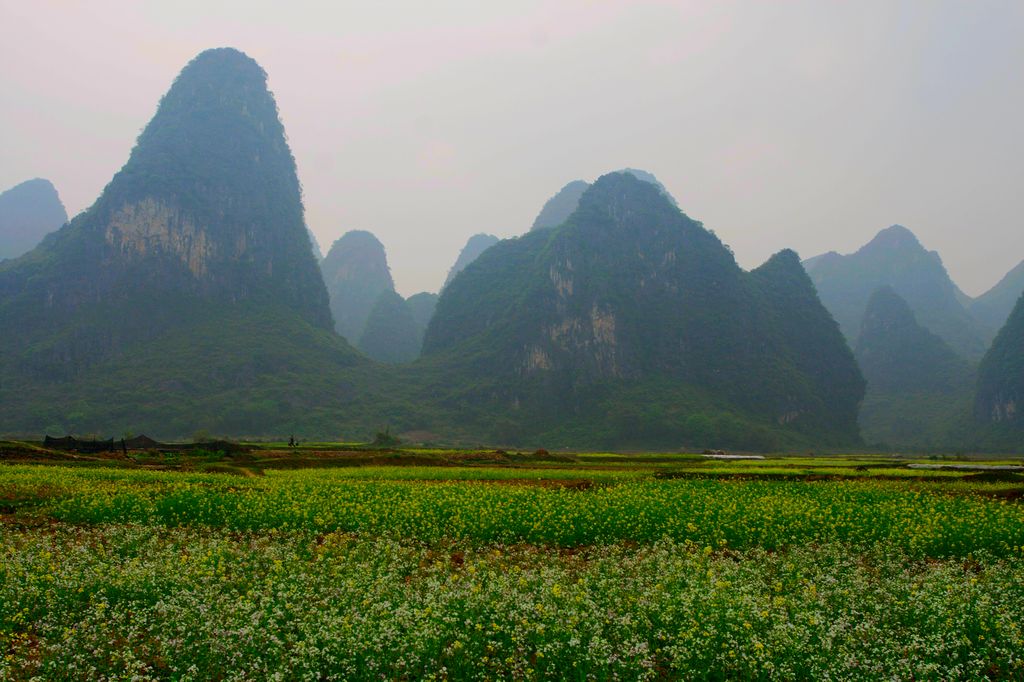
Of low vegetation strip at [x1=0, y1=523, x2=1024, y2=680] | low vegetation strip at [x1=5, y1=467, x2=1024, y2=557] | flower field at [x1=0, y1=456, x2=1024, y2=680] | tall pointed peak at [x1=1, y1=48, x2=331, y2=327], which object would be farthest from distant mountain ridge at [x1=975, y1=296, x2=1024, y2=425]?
tall pointed peak at [x1=1, y1=48, x2=331, y2=327]

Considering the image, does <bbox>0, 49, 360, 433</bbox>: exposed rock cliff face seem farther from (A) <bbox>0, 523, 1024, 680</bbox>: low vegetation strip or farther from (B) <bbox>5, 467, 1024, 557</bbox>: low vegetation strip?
(A) <bbox>0, 523, 1024, 680</bbox>: low vegetation strip

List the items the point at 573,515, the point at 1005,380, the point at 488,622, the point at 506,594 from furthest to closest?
1. the point at 1005,380
2. the point at 573,515
3. the point at 506,594
4. the point at 488,622

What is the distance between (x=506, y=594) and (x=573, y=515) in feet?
33.1

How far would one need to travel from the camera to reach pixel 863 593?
13000 millimetres

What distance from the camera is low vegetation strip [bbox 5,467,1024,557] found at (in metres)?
19.1

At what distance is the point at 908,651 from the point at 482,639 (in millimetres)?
7116

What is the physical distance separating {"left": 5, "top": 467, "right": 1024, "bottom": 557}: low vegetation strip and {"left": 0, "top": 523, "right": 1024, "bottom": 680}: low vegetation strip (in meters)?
4.73

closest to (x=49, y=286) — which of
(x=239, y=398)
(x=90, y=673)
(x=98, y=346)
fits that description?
(x=98, y=346)

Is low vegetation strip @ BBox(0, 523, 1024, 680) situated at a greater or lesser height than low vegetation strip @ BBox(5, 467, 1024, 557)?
greater

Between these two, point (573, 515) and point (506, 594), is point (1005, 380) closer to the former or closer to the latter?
point (573, 515)

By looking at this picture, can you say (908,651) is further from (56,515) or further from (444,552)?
(56,515)

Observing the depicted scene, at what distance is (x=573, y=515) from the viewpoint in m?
20.9

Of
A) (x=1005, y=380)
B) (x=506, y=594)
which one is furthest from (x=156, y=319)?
(x=1005, y=380)

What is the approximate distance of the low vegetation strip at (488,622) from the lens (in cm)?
898
